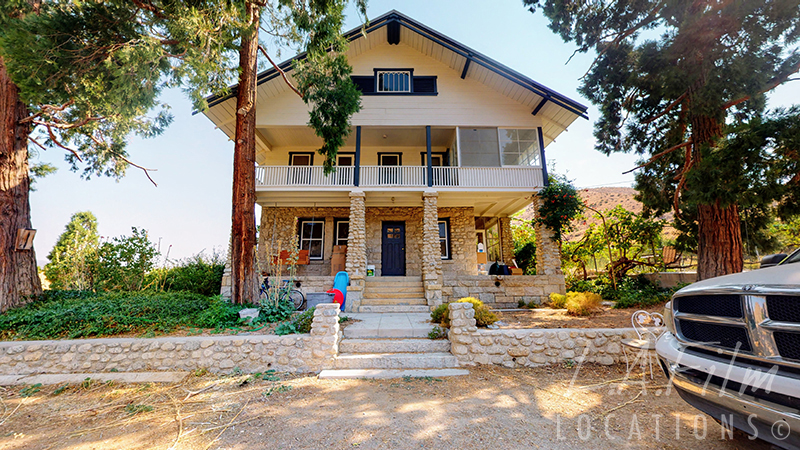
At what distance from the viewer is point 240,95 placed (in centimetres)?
617

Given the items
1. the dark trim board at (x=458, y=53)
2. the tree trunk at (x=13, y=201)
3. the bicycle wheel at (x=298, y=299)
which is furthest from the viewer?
the dark trim board at (x=458, y=53)

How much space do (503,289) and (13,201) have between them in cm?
1094

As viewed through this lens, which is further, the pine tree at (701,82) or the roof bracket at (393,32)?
the roof bracket at (393,32)

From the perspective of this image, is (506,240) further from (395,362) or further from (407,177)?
(395,362)

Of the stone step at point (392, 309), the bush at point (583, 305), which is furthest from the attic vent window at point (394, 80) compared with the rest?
the bush at point (583, 305)

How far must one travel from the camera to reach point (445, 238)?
11.5m

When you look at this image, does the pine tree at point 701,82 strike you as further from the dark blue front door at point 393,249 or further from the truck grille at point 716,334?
the dark blue front door at point 393,249

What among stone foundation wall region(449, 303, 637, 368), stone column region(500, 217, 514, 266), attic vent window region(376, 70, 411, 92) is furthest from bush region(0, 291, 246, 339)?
stone column region(500, 217, 514, 266)

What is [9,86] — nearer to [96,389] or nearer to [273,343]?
[96,389]

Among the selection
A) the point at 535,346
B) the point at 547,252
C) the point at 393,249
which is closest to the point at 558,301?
the point at 547,252

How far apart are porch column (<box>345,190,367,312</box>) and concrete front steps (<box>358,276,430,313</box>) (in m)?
0.27

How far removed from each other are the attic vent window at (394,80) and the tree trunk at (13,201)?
887 centimetres

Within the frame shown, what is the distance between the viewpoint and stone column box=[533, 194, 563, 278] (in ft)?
29.7

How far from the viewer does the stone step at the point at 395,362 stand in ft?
12.7
